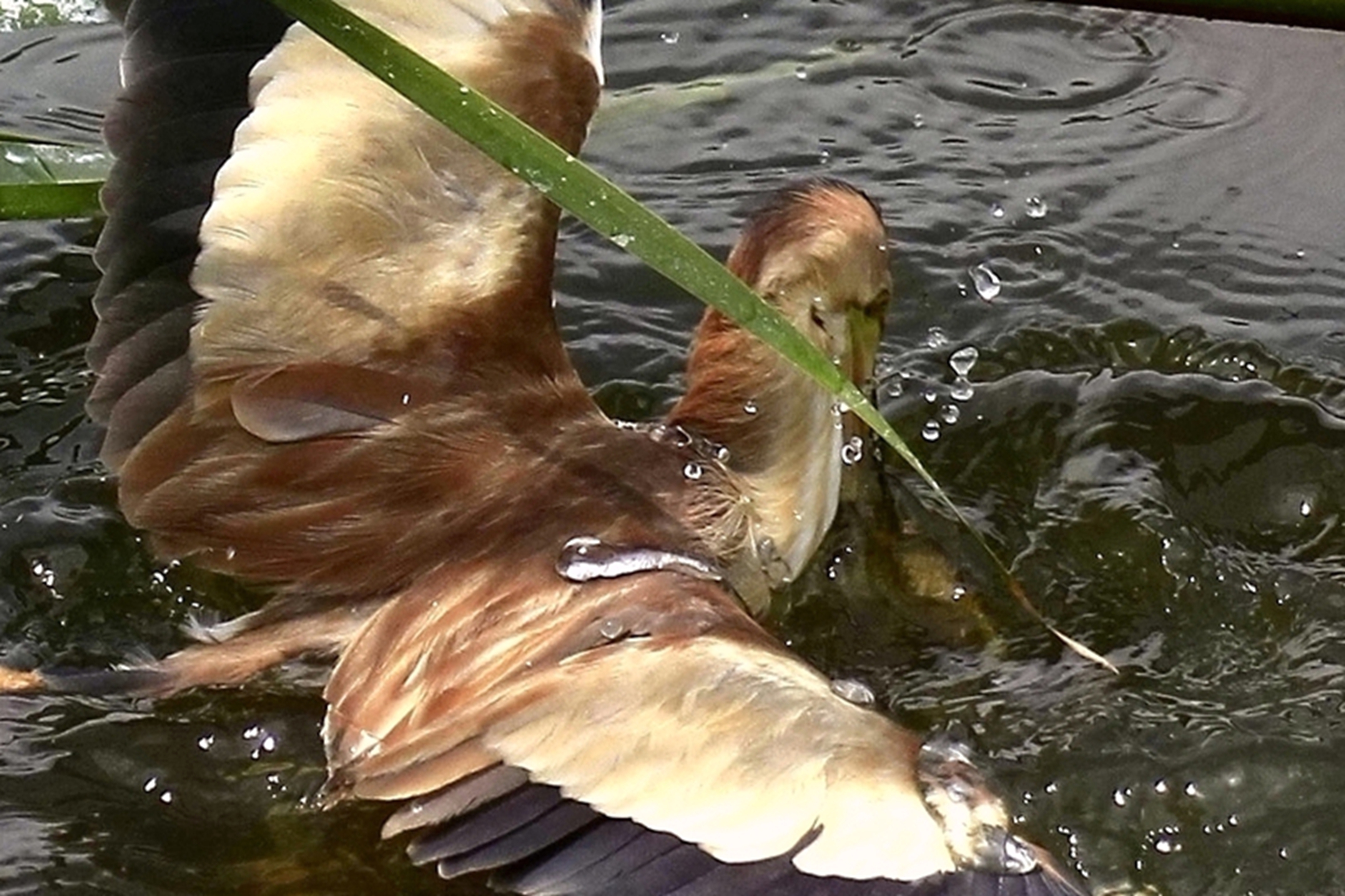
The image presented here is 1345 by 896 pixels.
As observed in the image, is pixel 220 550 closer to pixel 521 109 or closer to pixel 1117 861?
pixel 521 109

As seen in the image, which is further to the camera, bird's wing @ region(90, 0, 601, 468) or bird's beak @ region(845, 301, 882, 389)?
bird's beak @ region(845, 301, 882, 389)

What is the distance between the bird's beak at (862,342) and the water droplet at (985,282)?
44cm

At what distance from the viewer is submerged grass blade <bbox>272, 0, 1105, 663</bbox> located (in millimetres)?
1714

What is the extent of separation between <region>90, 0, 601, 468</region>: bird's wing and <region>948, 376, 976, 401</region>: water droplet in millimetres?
968

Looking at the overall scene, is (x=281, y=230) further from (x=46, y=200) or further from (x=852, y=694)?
(x=852, y=694)

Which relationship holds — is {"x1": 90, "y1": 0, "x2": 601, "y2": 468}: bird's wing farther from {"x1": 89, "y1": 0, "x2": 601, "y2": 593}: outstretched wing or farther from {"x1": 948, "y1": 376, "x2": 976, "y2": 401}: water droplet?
{"x1": 948, "y1": 376, "x2": 976, "y2": 401}: water droplet

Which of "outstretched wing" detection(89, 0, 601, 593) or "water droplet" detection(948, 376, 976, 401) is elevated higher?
"outstretched wing" detection(89, 0, 601, 593)

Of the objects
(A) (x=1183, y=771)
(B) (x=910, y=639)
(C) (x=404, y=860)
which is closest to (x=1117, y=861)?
(A) (x=1183, y=771)

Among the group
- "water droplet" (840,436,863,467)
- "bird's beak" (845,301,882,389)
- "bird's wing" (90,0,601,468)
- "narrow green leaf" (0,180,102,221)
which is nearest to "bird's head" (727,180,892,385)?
"bird's beak" (845,301,882,389)

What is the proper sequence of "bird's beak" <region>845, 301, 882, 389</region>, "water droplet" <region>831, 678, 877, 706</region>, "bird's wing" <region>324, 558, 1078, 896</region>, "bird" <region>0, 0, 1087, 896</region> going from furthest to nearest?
"bird's beak" <region>845, 301, 882, 389</region> → "bird" <region>0, 0, 1087, 896</region> → "water droplet" <region>831, 678, 877, 706</region> → "bird's wing" <region>324, 558, 1078, 896</region>

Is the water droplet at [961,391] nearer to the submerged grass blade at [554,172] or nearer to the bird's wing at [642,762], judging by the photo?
the bird's wing at [642,762]

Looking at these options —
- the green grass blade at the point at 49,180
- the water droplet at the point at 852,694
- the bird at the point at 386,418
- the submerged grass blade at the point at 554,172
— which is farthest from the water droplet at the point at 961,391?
the submerged grass blade at the point at 554,172

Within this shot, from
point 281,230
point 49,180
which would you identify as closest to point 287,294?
point 281,230

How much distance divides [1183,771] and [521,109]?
114cm
